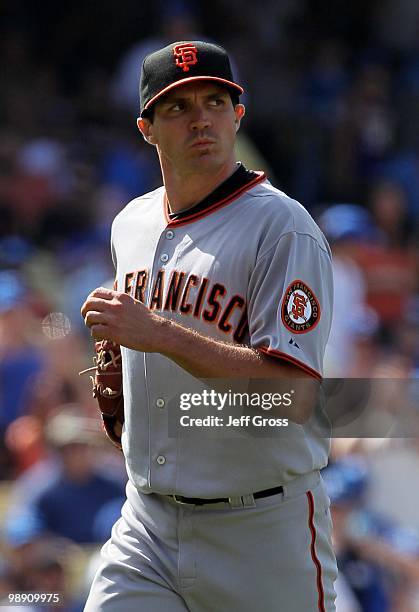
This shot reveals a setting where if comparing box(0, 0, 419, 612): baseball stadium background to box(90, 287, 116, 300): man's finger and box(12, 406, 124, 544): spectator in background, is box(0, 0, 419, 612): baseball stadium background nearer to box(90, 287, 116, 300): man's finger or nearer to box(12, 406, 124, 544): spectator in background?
box(12, 406, 124, 544): spectator in background

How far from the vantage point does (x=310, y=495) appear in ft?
10.7

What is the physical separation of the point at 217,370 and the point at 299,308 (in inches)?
10.5

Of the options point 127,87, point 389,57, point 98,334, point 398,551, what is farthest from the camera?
point 389,57

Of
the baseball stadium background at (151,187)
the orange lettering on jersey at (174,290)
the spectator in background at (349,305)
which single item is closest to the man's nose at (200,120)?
the orange lettering on jersey at (174,290)

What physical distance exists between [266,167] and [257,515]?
7937 mm

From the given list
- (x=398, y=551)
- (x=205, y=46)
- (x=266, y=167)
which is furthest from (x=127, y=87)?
(x=205, y=46)

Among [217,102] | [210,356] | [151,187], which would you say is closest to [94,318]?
[210,356]

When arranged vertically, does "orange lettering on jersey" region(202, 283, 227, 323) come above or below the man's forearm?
above

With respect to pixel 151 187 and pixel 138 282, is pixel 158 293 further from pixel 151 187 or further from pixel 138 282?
pixel 151 187

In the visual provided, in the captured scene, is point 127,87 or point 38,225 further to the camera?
point 127,87

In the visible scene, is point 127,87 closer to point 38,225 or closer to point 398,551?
point 38,225

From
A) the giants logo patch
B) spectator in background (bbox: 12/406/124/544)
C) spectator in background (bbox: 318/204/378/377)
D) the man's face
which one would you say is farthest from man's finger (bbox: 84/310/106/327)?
spectator in background (bbox: 318/204/378/377)

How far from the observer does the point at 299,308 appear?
3.10 m

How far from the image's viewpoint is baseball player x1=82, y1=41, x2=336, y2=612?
3100 millimetres
